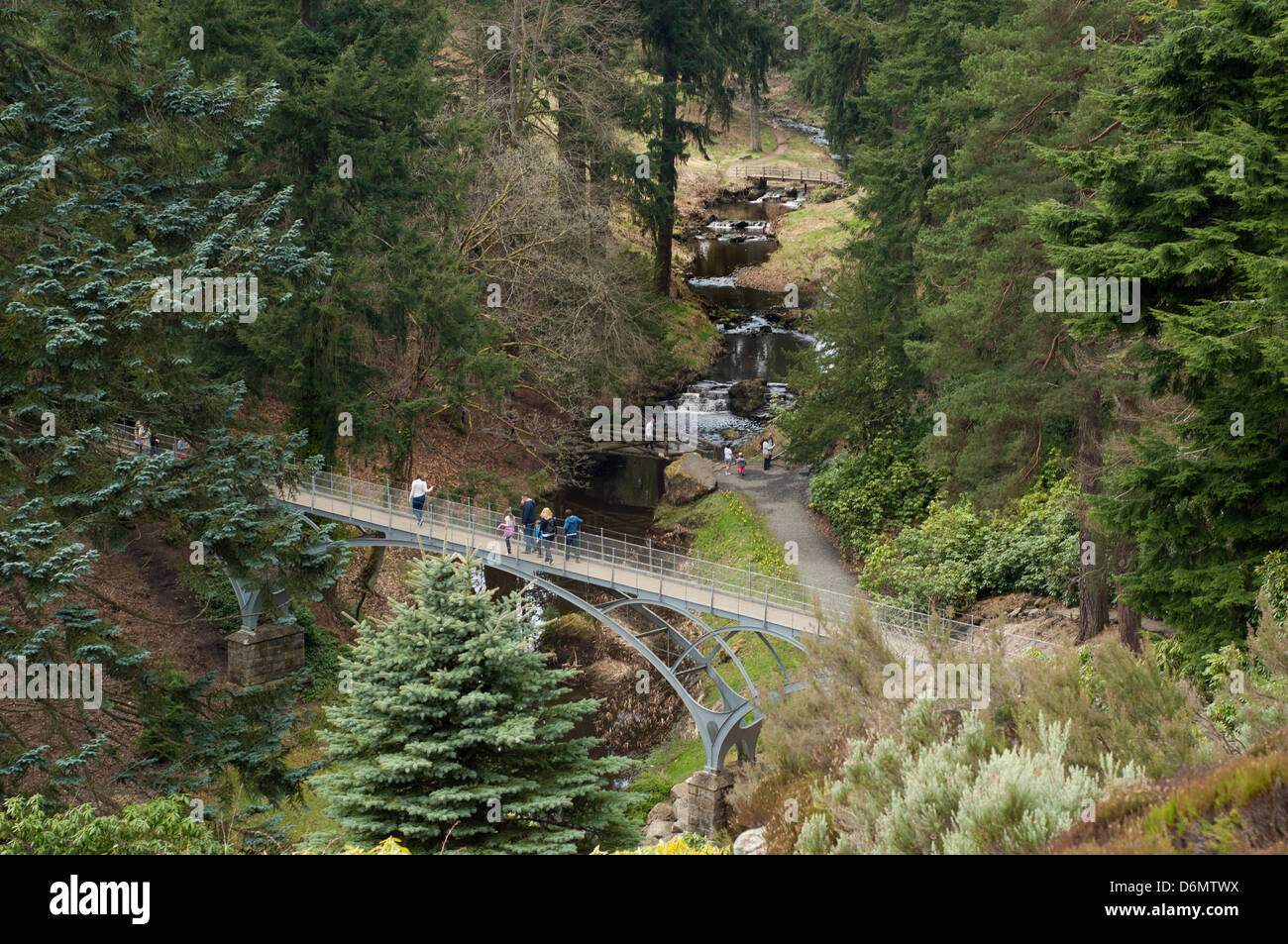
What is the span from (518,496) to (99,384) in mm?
14094

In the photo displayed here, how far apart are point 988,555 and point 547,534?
961cm

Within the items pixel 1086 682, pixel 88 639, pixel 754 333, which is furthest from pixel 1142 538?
pixel 754 333

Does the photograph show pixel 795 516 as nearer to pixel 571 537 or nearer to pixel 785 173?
pixel 571 537

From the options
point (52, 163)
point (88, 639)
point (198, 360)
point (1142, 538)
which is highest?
point (52, 163)

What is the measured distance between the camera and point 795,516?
3231 cm

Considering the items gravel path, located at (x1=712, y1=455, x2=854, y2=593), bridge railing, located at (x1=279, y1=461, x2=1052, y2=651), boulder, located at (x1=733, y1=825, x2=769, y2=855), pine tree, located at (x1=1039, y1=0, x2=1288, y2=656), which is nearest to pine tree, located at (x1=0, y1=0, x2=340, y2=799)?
bridge railing, located at (x1=279, y1=461, x2=1052, y2=651)

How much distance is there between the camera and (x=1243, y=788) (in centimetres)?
670

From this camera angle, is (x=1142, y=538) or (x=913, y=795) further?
(x=1142, y=538)

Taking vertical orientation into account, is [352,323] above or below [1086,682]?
above

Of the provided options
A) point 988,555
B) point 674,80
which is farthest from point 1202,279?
point 674,80

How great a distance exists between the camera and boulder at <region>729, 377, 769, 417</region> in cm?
4147

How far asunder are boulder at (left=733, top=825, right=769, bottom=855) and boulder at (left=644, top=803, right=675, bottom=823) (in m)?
8.93

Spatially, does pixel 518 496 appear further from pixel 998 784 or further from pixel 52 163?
pixel 998 784

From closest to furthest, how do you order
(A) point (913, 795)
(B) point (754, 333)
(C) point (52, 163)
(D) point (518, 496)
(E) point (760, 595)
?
(A) point (913, 795) < (C) point (52, 163) < (E) point (760, 595) < (D) point (518, 496) < (B) point (754, 333)
